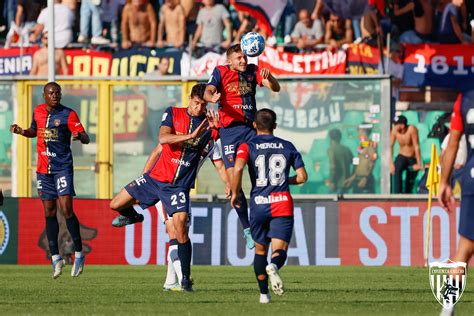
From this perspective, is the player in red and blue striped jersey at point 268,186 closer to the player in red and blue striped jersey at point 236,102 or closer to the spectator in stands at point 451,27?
the player in red and blue striped jersey at point 236,102

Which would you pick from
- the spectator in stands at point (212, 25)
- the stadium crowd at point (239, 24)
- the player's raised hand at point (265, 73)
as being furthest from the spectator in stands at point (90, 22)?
the player's raised hand at point (265, 73)

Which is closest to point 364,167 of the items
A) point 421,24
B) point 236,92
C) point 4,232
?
point 421,24

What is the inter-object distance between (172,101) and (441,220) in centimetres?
654

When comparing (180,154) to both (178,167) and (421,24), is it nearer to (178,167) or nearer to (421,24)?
(178,167)

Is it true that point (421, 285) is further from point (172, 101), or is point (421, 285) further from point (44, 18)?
point (44, 18)

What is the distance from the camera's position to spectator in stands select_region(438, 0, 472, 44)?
28.2 meters

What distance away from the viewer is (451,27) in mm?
28312

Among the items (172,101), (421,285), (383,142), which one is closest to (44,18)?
(172,101)

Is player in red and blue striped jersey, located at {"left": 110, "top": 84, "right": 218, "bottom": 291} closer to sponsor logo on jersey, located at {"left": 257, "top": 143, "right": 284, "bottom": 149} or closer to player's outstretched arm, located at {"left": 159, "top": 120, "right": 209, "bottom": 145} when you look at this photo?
player's outstretched arm, located at {"left": 159, "top": 120, "right": 209, "bottom": 145}

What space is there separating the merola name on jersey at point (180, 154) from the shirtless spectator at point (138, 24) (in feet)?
40.6

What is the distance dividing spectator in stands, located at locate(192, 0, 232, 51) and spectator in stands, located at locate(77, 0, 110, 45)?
198 cm

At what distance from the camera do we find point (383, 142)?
2767 cm

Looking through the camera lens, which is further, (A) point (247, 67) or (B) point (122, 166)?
(B) point (122, 166)

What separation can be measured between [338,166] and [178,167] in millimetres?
11428
